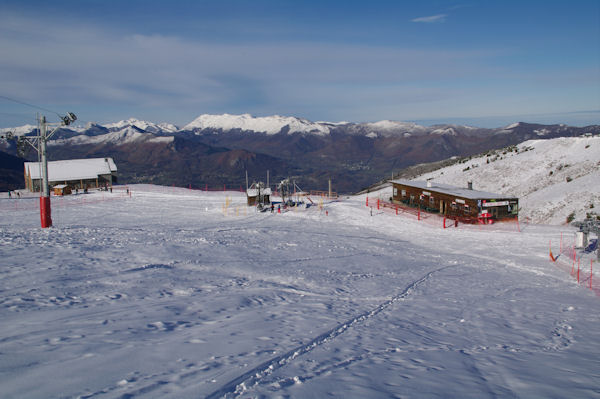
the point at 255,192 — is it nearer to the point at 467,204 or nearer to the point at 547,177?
the point at 467,204

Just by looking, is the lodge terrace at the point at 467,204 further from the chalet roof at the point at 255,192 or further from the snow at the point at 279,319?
the chalet roof at the point at 255,192

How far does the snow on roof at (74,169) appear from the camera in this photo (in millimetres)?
58562

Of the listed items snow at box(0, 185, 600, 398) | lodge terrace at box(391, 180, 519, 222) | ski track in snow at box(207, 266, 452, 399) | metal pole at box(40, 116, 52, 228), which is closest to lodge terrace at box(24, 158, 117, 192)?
metal pole at box(40, 116, 52, 228)

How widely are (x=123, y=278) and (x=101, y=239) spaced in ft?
24.6

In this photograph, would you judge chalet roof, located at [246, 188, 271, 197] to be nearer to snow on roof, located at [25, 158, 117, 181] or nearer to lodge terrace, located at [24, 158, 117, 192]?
lodge terrace, located at [24, 158, 117, 192]

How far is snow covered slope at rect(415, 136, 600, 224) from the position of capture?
3266cm

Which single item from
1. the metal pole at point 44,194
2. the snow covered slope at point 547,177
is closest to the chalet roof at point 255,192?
the metal pole at point 44,194

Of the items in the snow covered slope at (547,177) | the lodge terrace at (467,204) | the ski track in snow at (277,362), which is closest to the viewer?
the ski track in snow at (277,362)

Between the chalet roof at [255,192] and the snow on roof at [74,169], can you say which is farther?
the snow on roof at [74,169]

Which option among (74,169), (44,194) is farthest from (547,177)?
(74,169)

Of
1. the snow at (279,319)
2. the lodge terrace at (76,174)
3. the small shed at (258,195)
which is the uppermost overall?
the lodge terrace at (76,174)

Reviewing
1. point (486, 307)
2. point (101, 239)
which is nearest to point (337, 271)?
point (486, 307)

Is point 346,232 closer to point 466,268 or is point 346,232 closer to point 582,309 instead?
point 466,268

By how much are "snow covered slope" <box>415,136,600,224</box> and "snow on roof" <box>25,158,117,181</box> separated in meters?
52.7
